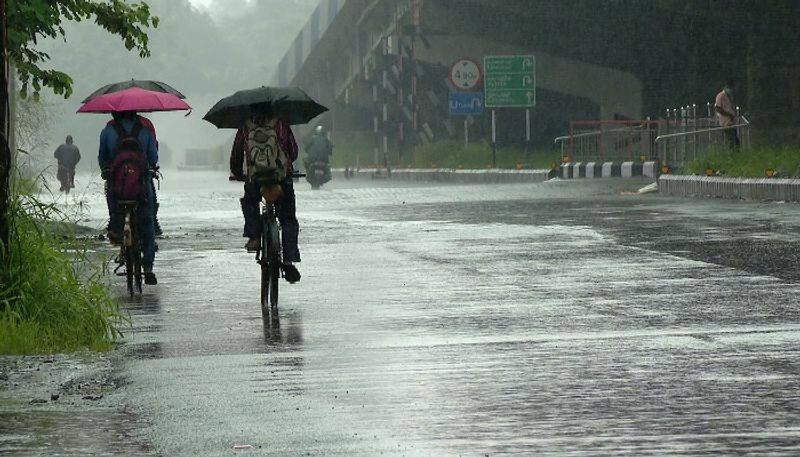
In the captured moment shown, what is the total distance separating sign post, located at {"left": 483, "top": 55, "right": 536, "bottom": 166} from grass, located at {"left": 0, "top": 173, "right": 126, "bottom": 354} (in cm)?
4264

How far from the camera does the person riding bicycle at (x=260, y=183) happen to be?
14.5 m

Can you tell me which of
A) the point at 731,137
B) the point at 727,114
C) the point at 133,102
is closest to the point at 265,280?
the point at 133,102

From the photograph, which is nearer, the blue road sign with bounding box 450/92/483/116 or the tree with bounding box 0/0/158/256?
the tree with bounding box 0/0/158/256

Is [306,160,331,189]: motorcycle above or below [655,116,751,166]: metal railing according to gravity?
below

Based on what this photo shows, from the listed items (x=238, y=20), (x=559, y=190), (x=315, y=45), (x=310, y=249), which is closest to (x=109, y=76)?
(x=238, y=20)

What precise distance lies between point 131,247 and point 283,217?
1805mm

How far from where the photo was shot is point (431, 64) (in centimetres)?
6762

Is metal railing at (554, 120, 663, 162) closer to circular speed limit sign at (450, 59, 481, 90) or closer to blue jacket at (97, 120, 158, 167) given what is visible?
circular speed limit sign at (450, 59, 481, 90)

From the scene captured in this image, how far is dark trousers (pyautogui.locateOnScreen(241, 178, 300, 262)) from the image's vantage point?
14.6 metres

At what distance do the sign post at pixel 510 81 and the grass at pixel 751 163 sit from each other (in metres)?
19.4

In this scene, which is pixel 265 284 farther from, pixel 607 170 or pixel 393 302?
pixel 607 170

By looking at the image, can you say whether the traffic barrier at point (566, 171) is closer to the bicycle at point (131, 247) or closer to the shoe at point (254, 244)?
the bicycle at point (131, 247)

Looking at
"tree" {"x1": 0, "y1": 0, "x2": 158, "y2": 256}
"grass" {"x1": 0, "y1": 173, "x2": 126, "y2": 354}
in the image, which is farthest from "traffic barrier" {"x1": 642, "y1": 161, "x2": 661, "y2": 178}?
"grass" {"x1": 0, "y1": 173, "x2": 126, "y2": 354}

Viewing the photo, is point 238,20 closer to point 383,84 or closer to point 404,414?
point 383,84
